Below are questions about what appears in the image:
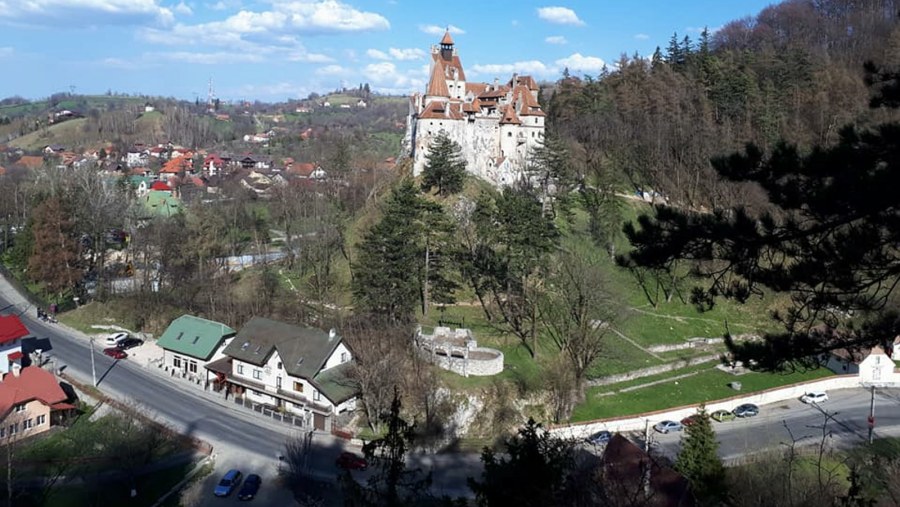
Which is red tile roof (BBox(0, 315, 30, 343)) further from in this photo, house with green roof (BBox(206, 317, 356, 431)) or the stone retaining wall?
the stone retaining wall

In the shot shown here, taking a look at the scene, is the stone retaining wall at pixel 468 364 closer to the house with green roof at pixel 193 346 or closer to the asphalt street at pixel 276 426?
the asphalt street at pixel 276 426

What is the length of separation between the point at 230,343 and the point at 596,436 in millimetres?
17190

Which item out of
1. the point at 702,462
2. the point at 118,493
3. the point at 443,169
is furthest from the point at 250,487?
the point at 443,169

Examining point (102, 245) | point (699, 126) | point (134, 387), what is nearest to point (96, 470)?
point (134, 387)

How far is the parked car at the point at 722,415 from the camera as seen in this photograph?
28.1 m

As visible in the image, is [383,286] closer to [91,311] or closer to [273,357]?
[273,357]

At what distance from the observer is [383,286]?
30.4 meters

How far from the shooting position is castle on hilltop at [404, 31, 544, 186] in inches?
1613

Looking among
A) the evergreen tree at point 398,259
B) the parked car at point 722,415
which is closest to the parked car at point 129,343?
the evergreen tree at point 398,259

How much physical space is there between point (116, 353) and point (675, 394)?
2767 cm

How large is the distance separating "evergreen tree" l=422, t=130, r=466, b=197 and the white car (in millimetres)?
18902

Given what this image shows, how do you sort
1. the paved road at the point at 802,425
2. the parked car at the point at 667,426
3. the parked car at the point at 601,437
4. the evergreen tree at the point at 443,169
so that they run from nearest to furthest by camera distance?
the parked car at the point at 601,437 → the paved road at the point at 802,425 → the parked car at the point at 667,426 → the evergreen tree at the point at 443,169

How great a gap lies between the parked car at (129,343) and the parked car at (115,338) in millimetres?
124

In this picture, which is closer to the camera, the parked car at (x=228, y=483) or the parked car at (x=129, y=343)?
the parked car at (x=228, y=483)
